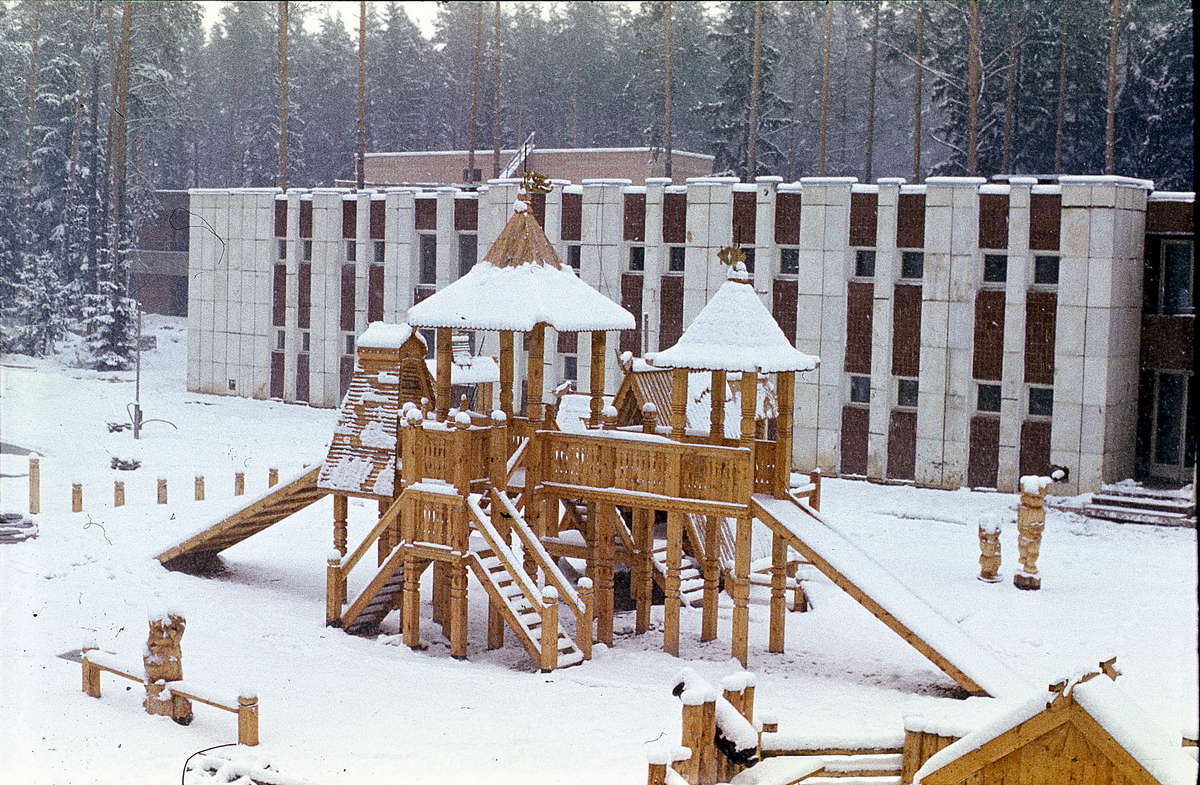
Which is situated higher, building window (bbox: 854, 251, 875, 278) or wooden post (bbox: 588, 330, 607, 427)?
building window (bbox: 854, 251, 875, 278)

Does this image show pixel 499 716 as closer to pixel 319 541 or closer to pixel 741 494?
pixel 741 494

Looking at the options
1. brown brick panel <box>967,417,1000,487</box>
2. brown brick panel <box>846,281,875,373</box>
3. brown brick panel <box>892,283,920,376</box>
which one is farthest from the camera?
brown brick panel <box>846,281,875,373</box>

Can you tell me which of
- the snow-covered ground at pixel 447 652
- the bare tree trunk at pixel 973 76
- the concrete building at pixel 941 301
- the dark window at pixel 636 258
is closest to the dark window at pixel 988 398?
the concrete building at pixel 941 301

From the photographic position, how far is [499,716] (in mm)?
15672

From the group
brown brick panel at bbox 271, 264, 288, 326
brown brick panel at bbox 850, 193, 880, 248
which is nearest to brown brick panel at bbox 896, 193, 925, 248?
brown brick panel at bbox 850, 193, 880, 248

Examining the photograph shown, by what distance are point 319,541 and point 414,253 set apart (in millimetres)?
15933

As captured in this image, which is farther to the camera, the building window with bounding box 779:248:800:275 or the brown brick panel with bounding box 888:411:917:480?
the building window with bounding box 779:248:800:275

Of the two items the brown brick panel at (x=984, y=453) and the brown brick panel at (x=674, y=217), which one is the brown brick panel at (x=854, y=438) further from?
the brown brick panel at (x=674, y=217)

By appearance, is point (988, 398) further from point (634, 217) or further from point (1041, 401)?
point (634, 217)

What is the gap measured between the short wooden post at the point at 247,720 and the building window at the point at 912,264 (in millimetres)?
21828

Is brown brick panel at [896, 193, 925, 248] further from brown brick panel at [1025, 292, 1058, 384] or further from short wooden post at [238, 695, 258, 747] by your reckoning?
short wooden post at [238, 695, 258, 747]

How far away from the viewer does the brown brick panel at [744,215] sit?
33938 millimetres

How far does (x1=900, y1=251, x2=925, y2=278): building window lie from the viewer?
105 ft

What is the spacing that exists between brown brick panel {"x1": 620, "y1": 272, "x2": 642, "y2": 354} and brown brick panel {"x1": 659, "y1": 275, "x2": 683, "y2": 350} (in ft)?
2.14
